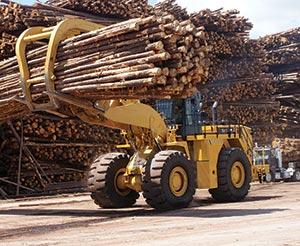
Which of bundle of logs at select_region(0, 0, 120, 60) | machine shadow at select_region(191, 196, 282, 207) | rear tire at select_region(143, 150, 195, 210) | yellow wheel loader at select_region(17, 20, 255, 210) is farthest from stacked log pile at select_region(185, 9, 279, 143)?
rear tire at select_region(143, 150, 195, 210)

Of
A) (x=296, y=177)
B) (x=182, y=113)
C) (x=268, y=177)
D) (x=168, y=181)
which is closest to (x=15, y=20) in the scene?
(x=182, y=113)

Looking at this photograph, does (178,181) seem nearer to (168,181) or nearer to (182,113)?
(168,181)

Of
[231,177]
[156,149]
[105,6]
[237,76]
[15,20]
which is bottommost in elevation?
[231,177]

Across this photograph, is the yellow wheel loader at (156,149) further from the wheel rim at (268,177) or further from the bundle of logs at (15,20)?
the bundle of logs at (15,20)

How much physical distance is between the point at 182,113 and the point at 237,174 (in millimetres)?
1932

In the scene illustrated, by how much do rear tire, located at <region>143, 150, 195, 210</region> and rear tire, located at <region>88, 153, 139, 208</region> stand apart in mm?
1289

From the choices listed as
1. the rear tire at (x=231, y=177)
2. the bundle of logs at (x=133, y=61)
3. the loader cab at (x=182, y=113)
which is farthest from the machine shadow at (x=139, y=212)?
the bundle of logs at (x=133, y=61)

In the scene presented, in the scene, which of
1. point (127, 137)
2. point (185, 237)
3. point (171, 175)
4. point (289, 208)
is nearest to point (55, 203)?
point (127, 137)

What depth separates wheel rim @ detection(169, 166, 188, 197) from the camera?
40.5 feet

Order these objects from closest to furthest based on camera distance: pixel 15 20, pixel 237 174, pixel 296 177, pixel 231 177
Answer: pixel 231 177 < pixel 237 174 < pixel 15 20 < pixel 296 177

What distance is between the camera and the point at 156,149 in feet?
43.4

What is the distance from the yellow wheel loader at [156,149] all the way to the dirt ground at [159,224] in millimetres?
441

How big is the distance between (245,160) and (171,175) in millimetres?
2984

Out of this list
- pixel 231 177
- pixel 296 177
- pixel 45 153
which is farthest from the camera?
pixel 296 177
